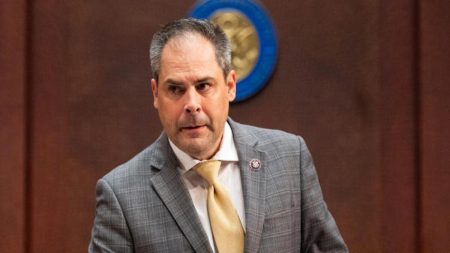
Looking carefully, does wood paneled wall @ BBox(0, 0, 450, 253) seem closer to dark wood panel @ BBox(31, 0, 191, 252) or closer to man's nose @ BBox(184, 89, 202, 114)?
dark wood panel @ BBox(31, 0, 191, 252)

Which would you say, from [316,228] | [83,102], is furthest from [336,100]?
[83,102]

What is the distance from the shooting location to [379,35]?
6.52 feet

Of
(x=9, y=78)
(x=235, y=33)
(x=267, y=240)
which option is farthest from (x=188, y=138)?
(x=9, y=78)

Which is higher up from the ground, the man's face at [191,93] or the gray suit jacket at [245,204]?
the man's face at [191,93]

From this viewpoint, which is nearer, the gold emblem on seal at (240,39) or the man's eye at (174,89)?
the man's eye at (174,89)

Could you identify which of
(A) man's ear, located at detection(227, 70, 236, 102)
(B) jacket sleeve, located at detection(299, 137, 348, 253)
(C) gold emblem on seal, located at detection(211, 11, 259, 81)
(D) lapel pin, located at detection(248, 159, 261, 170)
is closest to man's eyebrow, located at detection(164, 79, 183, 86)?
(A) man's ear, located at detection(227, 70, 236, 102)

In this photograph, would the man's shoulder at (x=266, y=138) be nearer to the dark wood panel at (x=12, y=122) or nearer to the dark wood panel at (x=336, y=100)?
the dark wood panel at (x=336, y=100)

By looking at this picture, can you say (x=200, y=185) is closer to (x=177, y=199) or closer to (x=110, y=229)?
(x=177, y=199)

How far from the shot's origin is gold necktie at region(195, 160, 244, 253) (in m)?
1.36

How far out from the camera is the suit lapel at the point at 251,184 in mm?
1361

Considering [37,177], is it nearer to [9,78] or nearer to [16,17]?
[9,78]

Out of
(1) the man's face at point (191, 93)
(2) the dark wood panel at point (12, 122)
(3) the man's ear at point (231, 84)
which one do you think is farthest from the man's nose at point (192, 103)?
(2) the dark wood panel at point (12, 122)

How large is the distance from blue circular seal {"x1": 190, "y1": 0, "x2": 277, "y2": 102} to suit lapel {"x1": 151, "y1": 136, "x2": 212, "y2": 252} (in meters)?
0.62

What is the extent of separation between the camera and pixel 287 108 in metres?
2.04
